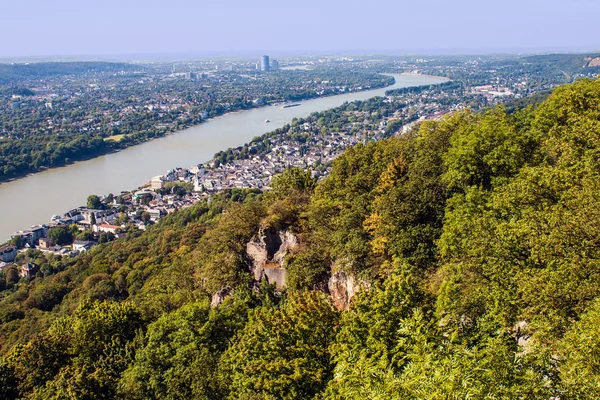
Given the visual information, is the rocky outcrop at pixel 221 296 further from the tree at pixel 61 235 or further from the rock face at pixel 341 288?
the tree at pixel 61 235

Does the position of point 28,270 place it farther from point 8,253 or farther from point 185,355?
point 185,355

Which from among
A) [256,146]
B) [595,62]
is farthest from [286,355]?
[595,62]

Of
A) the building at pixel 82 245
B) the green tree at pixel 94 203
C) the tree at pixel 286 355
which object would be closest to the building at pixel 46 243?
the building at pixel 82 245

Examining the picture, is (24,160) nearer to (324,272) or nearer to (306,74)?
(324,272)

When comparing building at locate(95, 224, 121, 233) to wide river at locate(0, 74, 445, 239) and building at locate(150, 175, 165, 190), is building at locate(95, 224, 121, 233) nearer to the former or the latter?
wide river at locate(0, 74, 445, 239)

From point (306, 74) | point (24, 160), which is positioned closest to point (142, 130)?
point (24, 160)
